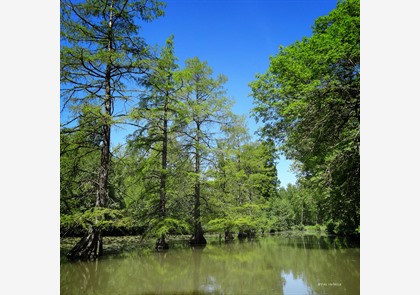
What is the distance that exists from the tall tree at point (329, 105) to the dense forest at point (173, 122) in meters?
0.04

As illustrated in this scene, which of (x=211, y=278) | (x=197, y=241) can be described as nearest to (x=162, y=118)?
(x=197, y=241)

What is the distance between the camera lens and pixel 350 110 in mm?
6574

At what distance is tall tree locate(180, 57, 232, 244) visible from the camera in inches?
475

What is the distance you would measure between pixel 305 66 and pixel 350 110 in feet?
10.2

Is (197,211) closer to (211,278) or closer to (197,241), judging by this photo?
(197,241)

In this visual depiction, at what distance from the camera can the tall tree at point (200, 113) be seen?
1206 centimetres

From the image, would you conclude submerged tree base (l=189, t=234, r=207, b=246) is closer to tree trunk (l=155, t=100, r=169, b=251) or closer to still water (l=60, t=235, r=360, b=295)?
tree trunk (l=155, t=100, r=169, b=251)

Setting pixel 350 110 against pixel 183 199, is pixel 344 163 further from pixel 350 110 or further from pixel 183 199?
pixel 183 199

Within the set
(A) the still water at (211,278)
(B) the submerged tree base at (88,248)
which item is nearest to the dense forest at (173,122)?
(B) the submerged tree base at (88,248)

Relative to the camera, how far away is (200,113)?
12.2 metres

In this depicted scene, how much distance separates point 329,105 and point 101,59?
234 inches

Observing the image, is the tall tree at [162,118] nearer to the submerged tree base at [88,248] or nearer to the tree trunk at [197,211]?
the tree trunk at [197,211]
